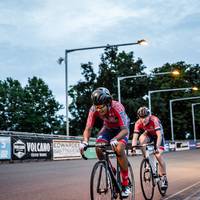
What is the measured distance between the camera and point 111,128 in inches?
300

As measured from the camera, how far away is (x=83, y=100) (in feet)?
267

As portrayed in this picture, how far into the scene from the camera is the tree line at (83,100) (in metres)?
82.9

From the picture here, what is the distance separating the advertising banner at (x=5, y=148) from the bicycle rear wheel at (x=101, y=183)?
658 inches

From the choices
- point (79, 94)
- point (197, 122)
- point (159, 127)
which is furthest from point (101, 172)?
point (197, 122)

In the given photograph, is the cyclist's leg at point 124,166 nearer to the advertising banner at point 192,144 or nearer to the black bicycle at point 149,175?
the black bicycle at point 149,175

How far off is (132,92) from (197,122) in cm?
1735

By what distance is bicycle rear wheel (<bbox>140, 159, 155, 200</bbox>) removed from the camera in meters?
8.98

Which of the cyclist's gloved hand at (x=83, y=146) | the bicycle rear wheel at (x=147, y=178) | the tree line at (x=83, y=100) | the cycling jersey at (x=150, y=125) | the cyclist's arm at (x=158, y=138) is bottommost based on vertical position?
the bicycle rear wheel at (x=147, y=178)

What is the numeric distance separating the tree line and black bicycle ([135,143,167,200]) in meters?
70.0

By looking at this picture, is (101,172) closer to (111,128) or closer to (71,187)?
(111,128)

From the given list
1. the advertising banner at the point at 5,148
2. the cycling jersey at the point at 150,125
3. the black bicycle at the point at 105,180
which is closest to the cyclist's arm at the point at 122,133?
the black bicycle at the point at 105,180

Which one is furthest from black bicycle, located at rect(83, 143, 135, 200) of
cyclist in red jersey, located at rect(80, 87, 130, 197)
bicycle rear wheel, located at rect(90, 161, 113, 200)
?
cyclist in red jersey, located at rect(80, 87, 130, 197)

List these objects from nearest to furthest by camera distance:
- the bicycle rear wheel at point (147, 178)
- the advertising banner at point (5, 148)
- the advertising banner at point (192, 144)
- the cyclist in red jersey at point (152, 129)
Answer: the bicycle rear wheel at point (147, 178) → the cyclist in red jersey at point (152, 129) → the advertising banner at point (5, 148) → the advertising banner at point (192, 144)

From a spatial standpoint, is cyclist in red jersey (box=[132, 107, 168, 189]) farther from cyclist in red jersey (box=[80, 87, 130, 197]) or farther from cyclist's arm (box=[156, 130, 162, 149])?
cyclist in red jersey (box=[80, 87, 130, 197])
